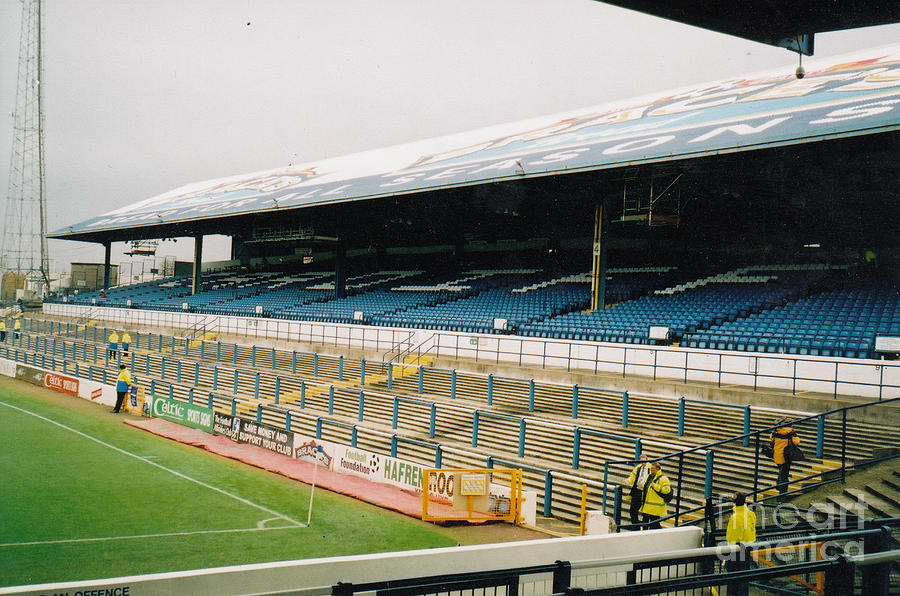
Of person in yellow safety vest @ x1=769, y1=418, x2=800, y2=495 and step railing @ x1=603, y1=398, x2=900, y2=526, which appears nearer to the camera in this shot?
step railing @ x1=603, y1=398, x2=900, y2=526

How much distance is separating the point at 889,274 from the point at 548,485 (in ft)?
59.5

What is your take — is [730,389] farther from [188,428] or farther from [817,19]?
[188,428]

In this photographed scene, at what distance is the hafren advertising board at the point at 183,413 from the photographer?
68.7 feet

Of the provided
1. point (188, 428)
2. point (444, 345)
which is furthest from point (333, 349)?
point (188, 428)

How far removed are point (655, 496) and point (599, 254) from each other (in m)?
16.9

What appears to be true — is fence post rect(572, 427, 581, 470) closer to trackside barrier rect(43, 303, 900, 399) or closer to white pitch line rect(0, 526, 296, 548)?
white pitch line rect(0, 526, 296, 548)

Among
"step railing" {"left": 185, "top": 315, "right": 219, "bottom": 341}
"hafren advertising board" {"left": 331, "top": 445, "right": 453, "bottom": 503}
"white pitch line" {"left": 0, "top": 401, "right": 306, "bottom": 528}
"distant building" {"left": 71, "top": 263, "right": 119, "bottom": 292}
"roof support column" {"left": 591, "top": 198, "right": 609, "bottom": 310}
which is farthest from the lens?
"distant building" {"left": 71, "top": 263, "right": 119, "bottom": 292}

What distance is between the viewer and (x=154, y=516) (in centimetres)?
1268

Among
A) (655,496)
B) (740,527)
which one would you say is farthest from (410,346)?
(740,527)

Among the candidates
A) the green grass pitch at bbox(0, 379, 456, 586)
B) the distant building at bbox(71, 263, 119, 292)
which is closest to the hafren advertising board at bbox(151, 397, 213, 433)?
the green grass pitch at bbox(0, 379, 456, 586)

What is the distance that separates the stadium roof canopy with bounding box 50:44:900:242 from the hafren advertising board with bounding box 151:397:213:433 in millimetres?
12510

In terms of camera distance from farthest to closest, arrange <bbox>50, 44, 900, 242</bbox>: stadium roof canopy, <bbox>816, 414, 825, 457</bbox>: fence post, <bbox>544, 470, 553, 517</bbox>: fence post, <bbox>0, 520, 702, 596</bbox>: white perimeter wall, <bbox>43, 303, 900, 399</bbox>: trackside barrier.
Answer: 1. <bbox>50, 44, 900, 242</bbox>: stadium roof canopy
2. <bbox>43, 303, 900, 399</bbox>: trackside barrier
3. <bbox>544, 470, 553, 517</bbox>: fence post
4. <bbox>816, 414, 825, 457</bbox>: fence post
5. <bbox>0, 520, 702, 596</bbox>: white perimeter wall

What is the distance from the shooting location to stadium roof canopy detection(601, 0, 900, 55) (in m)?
4.61

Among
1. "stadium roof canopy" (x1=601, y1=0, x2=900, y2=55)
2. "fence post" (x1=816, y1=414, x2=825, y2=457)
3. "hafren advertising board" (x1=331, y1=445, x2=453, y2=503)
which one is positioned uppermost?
"stadium roof canopy" (x1=601, y1=0, x2=900, y2=55)
